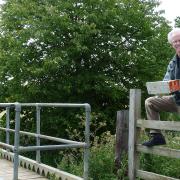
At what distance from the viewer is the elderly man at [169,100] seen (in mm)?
4867

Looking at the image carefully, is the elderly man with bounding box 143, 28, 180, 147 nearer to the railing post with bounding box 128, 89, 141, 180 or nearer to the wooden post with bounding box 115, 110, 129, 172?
the railing post with bounding box 128, 89, 141, 180

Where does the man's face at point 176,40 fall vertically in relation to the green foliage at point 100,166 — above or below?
above

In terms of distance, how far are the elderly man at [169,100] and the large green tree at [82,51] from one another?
695 cm

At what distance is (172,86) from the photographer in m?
4.62

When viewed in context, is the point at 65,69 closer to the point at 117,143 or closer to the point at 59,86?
the point at 59,86

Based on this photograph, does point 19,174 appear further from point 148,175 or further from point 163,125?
point 163,125

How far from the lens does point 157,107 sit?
17.2 feet

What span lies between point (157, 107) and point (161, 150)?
0.56m

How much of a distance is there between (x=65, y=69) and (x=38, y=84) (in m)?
0.88

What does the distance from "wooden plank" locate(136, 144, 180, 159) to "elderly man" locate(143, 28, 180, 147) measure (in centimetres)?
8

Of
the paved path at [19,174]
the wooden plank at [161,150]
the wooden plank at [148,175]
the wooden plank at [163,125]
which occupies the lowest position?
the paved path at [19,174]

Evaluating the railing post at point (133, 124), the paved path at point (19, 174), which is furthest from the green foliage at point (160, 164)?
the paved path at point (19, 174)

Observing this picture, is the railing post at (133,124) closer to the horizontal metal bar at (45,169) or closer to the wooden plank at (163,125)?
the wooden plank at (163,125)

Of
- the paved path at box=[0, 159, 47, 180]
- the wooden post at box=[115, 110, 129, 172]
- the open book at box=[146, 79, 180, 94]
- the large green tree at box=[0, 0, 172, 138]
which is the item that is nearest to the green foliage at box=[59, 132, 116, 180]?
the wooden post at box=[115, 110, 129, 172]
